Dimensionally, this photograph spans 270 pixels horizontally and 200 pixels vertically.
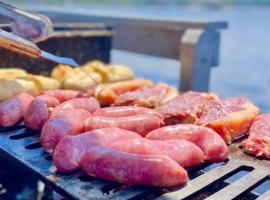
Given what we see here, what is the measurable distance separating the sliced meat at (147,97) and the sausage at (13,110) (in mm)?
759

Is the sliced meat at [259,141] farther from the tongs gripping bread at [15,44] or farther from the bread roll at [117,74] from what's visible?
the bread roll at [117,74]

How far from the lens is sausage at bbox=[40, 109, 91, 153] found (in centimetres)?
237

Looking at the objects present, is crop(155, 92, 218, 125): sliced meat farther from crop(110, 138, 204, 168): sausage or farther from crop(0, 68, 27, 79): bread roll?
crop(0, 68, 27, 79): bread roll

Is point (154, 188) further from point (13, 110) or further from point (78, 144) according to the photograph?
point (13, 110)

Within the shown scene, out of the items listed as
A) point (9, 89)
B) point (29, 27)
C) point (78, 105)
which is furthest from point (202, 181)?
point (29, 27)

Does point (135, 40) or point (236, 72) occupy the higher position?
point (135, 40)

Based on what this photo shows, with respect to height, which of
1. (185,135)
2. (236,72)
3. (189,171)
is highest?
(185,135)

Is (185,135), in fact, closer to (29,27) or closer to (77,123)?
(77,123)

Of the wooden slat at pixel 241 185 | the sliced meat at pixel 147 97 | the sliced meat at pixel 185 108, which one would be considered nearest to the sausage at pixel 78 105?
the sliced meat at pixel 147 97

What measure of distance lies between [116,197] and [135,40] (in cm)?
374

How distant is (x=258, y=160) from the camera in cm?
→ 241

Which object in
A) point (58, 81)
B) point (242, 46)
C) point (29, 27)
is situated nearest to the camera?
point (29, 27)

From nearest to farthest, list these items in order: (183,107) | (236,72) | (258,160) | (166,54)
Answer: (258,160) → (183,107) → (166,54) → (236,72)

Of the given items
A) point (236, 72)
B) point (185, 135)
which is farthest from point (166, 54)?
point (236, 72)
